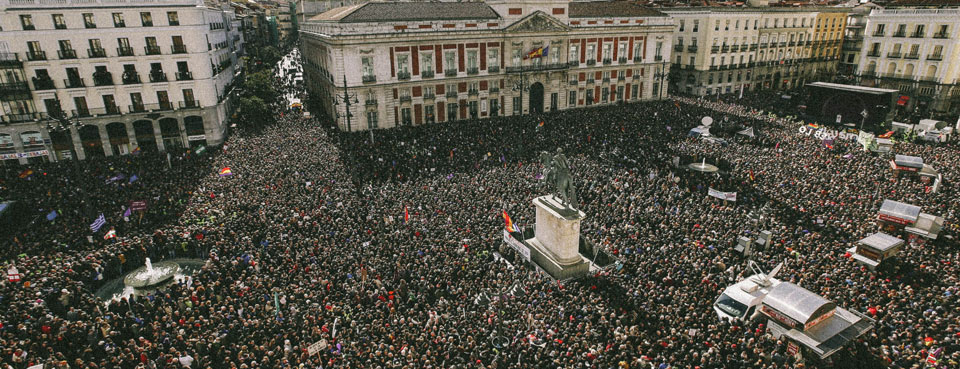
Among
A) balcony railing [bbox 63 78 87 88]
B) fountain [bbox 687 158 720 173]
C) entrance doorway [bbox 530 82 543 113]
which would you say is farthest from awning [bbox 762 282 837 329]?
balcony railing [bbox 63 78 87 88]

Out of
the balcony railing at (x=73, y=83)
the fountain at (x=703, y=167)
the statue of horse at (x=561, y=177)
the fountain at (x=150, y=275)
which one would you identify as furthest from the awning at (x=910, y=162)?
the balcony railing at (x=73, y=83)

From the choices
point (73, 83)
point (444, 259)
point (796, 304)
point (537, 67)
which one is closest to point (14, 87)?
point (73, 83)

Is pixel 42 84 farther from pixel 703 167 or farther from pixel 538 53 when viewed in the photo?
pixel 703 167

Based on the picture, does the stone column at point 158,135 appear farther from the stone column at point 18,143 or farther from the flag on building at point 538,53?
the flag on building at point 538,53

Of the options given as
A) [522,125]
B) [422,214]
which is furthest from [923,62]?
[422,214]

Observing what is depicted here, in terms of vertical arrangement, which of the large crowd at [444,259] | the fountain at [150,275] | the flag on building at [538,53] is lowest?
the fountain at [150,275]

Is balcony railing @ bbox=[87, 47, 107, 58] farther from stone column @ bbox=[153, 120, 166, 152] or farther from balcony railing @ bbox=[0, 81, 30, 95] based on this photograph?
stone column @ bbox=[153, 120, 166, 152]
